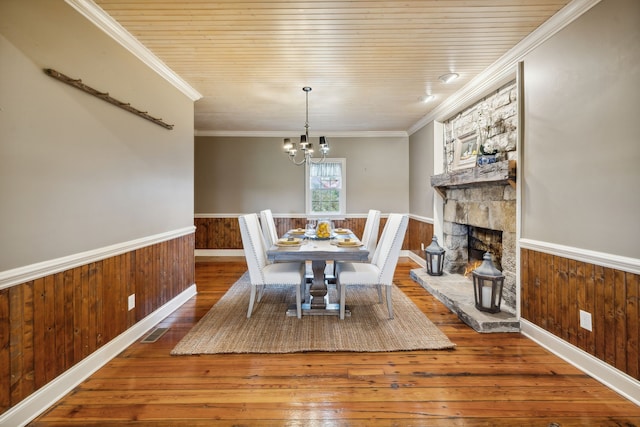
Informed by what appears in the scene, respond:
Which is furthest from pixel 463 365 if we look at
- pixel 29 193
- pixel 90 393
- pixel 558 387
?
pixel 29 193

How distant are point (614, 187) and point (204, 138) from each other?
5.95m

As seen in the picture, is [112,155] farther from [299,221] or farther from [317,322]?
[299,221]

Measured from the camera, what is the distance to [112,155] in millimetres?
2197

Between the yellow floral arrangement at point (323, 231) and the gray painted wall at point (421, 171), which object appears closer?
the yellow floral arrangement at point (323, 231)

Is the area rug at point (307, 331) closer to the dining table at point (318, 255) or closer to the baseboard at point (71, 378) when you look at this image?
the dining table at point (318, 255)

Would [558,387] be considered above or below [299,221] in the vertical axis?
below

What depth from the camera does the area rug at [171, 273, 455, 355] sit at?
2.30 metres

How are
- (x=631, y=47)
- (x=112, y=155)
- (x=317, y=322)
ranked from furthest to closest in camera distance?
(x=317, y=322), (x=112, y=155), (x=631, y=47)

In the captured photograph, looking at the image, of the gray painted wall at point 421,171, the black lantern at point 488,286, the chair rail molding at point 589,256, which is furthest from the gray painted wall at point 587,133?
the gray painted wall at point 421,171

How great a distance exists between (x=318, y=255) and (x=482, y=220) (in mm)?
2055

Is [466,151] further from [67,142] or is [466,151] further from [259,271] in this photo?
[67,142]

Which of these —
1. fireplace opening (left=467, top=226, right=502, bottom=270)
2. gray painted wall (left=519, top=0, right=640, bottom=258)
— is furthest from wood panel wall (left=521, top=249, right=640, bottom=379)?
fireplace opening (left=467, top=226, right=502, bottom=270)

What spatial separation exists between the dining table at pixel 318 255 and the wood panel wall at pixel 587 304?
4.61 ft

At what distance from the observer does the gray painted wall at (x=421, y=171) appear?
4.74 meters
